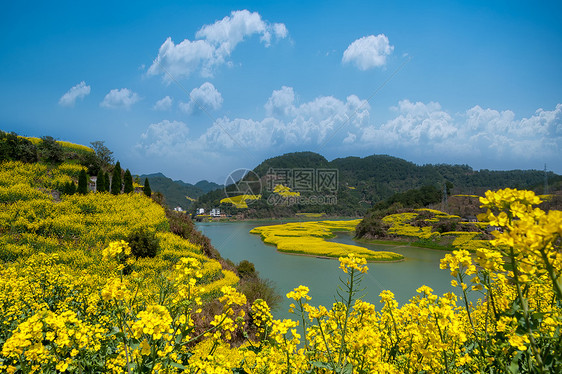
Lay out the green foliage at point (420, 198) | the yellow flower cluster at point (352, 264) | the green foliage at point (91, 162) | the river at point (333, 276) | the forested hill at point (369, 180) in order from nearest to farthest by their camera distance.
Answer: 1. the yellow flower cluster at point (352, 264)
2. the river at point (333, 276)
3. the green foliage at point (91, 162)
4. the green foliage at point (420, 198)
5. the forested hill at point (369, 180)

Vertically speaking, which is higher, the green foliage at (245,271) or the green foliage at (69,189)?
the green foliage at (69,189)

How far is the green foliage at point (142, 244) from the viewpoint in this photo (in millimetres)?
9836

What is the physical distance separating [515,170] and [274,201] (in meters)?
88.1

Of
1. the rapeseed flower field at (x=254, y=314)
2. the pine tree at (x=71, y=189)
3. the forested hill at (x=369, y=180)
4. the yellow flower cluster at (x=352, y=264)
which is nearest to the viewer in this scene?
the rapeseed flower field at (x=254, y=314)

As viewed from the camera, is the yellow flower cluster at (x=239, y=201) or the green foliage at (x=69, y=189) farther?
the yellow flower cluster at (x=239, y=201)

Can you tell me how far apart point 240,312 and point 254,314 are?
288 centimetres

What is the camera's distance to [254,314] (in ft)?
11.1

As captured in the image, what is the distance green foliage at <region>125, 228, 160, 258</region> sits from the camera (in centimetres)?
984

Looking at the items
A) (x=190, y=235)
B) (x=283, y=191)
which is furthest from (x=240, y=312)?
(x=283, y=191)

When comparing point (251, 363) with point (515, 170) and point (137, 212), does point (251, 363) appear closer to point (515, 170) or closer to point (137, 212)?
point (137, 212)

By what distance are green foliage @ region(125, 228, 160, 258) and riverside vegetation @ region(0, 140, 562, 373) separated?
0.33 m

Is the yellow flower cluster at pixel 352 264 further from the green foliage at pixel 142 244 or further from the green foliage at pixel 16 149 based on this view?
the green foliage at pixel 16 149

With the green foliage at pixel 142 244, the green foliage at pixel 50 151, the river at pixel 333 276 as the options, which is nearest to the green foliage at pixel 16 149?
the green foliage at pixel 50 151

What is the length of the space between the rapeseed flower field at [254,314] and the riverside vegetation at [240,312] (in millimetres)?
15
